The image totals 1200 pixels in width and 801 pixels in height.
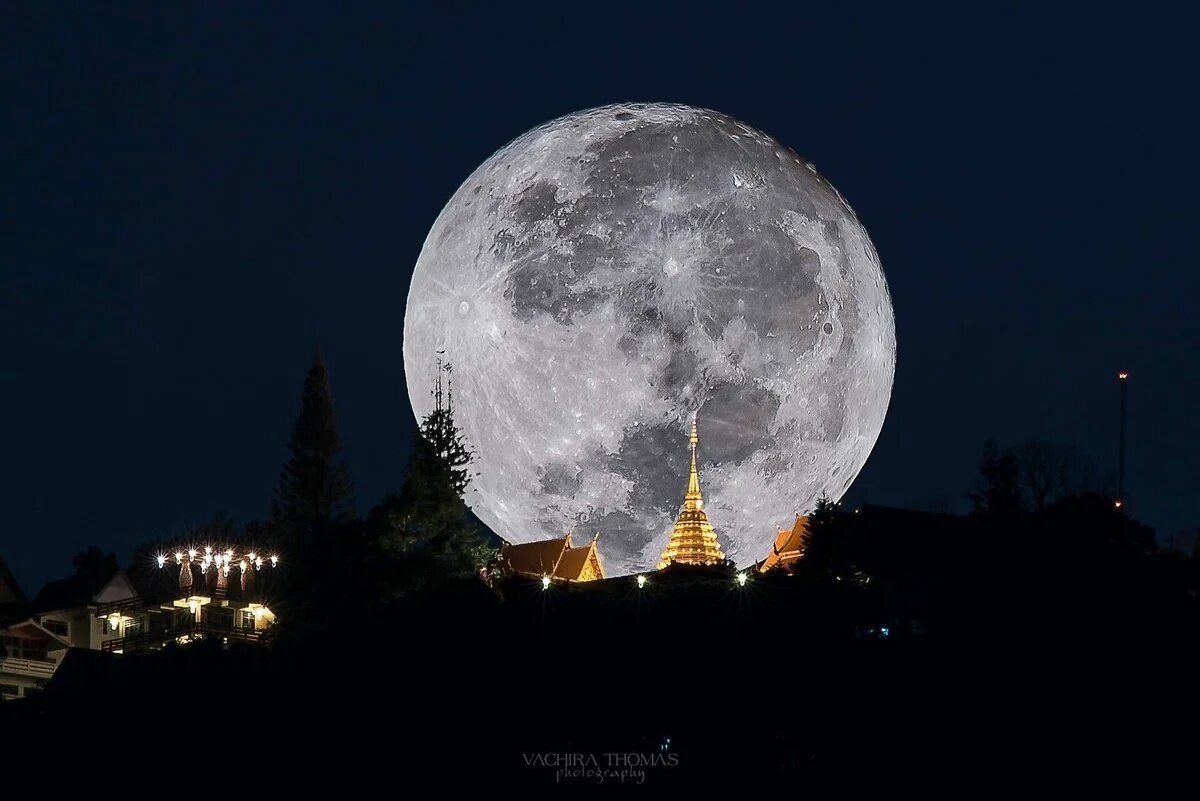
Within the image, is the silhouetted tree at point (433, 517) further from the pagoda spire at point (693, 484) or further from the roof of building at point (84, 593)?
the roof of building at point (84, 593)

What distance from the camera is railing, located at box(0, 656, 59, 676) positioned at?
45688 mm

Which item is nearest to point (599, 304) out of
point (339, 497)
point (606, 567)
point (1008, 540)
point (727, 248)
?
point (727, 248)

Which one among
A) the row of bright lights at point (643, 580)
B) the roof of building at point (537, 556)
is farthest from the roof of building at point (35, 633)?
the row of bright lights at point (643, 580)

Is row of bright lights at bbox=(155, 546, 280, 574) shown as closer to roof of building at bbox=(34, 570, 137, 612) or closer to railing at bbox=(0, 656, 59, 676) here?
roof of building at bbox=(34, 570, 137, 612)

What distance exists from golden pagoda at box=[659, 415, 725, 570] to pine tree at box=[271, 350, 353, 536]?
1850cm

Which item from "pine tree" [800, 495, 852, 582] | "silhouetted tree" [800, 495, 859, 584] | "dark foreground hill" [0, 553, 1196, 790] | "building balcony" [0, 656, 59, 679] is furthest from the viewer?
"building balcony" [0, 656, 59, 679]

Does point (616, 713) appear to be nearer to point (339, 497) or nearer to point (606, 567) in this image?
point (606, 567)

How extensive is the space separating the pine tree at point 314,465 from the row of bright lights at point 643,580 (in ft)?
69.8

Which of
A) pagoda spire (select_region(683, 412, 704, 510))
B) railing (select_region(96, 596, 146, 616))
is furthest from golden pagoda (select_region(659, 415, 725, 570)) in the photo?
railing (select_region(96, 596, 146, 616))

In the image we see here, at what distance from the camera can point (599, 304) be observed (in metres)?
42.1

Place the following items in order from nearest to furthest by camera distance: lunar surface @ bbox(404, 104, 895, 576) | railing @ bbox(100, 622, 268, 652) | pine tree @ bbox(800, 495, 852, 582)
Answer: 1. pine tree @ bbox(800, 495, 852, 582)
2. lunar surface @ bbox(404, 104, 895, 576)
3. railing @ bbox(100, 622, 268, 652)

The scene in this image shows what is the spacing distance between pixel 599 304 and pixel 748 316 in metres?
3.81

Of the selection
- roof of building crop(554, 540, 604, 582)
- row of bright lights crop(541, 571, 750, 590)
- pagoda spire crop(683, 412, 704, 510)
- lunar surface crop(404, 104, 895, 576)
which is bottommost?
row of bright lights crop(541, 571, 750, 590)

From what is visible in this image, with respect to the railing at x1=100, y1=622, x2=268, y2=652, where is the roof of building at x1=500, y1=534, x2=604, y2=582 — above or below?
above
